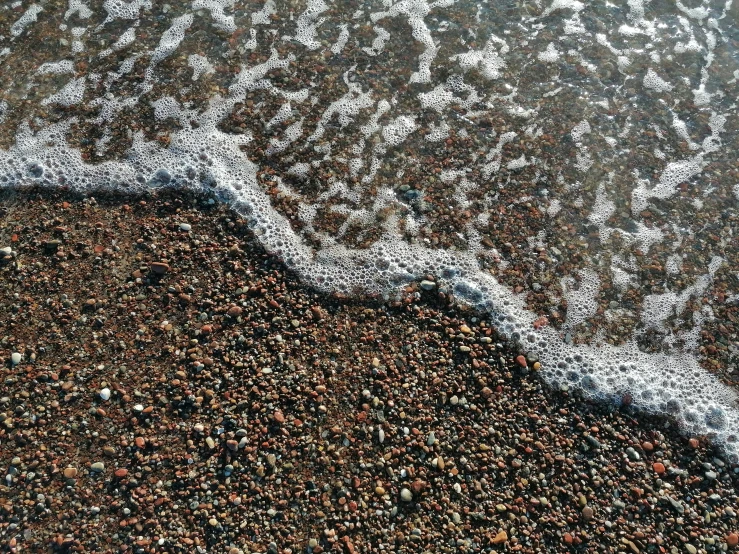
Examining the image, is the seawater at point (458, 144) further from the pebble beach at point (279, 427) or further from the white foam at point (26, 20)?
the pebble beach at point (279, 427)

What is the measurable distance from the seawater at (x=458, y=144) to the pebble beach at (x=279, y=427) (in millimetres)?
330

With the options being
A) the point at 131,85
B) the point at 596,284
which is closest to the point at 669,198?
the point at 596,284

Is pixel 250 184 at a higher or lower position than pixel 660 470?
higher

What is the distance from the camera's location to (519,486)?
352 cm

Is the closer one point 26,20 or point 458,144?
point 458,144

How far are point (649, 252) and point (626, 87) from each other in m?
1.69

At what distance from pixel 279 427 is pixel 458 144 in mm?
2741

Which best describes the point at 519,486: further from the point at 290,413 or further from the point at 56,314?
the point at 56,314

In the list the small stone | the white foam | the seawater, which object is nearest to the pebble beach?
the small stone

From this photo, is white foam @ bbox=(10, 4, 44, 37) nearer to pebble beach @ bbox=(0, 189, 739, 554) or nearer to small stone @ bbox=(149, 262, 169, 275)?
pebble beach @ bbox=(0, 189, 739, 554)

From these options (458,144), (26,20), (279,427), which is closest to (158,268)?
(279,427)

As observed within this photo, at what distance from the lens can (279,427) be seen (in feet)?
11.7

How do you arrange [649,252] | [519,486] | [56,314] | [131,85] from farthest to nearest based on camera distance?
[131,85]
[649,252]
[56,314]
[519,486]

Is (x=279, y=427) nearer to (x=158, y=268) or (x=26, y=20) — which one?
(x=158, y=268)
